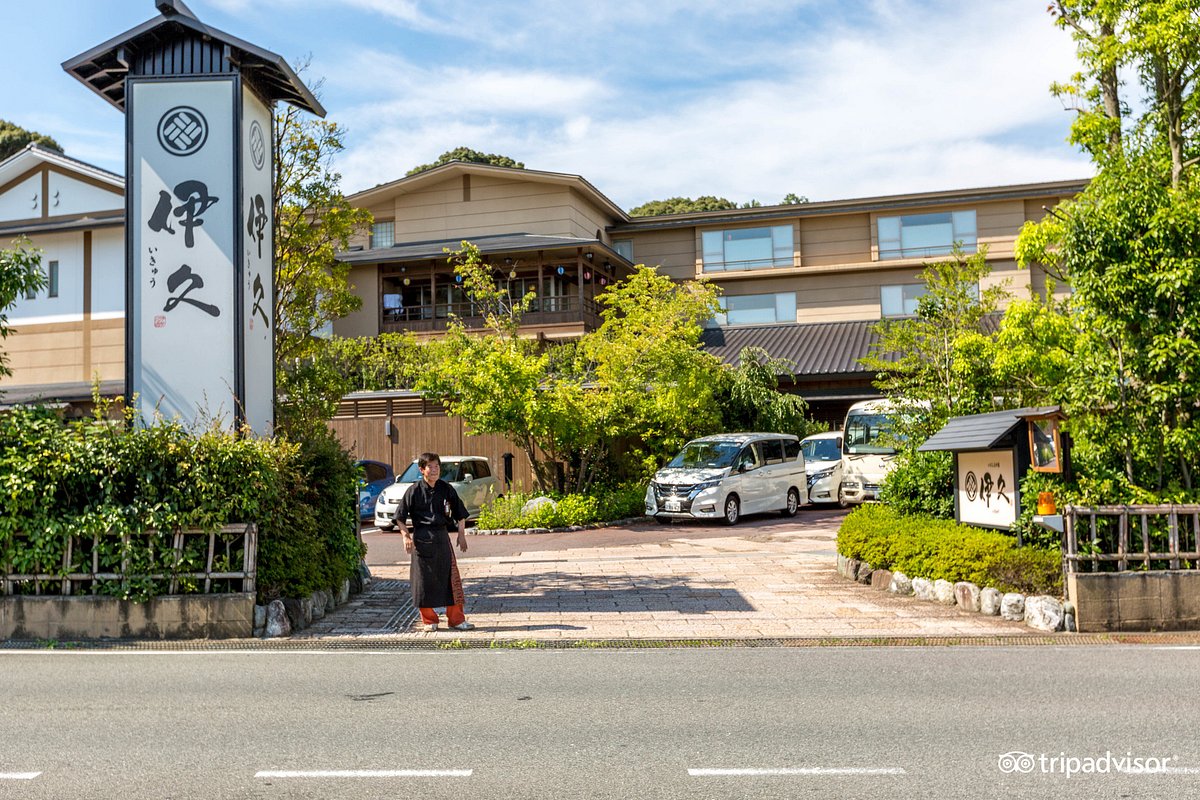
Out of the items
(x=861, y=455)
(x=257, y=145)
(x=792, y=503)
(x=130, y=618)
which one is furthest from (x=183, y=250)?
(x=861, y=455)

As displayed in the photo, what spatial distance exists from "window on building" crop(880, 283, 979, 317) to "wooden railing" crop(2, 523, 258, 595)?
29.4 m

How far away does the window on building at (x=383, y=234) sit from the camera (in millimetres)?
36750

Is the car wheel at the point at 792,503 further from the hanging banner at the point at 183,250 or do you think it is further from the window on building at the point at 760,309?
the hanging banner at the point at 183,250

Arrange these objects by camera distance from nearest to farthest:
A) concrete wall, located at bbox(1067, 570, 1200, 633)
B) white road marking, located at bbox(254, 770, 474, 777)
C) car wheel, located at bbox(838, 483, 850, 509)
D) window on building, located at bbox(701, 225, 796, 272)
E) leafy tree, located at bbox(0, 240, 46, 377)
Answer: white road marking, located at bbox(254, 770, 474, 777) → concrete wall, located at bbox(1067, 570, 1200, 633) → leafy tree, located at bbox(0, 240, 46, 377) → car wheel, located at bbox(838, 483, 850, 509) → window on building, located at bbox(701, 225, 796, 272)

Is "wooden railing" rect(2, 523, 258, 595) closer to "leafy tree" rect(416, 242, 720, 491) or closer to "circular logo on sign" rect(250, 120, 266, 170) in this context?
"circular logo on sign" rect(250, 120, 266, 170)

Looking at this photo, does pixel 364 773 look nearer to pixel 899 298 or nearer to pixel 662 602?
pixel 662 602

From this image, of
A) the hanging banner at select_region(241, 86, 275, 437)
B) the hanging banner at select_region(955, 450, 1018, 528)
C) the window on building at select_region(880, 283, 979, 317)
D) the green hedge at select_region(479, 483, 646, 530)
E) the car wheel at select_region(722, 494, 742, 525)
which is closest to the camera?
the hanging banner at select_region(955, 450, 1018, 528)

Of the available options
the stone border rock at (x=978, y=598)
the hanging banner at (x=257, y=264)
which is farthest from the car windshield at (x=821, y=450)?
the hanging banner at (x=257, y=264)

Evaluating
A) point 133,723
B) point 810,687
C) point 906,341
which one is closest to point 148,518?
point 133,723

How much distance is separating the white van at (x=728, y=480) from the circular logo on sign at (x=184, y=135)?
42.2ft

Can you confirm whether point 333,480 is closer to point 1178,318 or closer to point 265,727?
point 265,727

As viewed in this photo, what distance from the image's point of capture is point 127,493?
1022 centimetres

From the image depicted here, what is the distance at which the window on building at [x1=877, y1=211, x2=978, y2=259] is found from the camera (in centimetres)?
3553

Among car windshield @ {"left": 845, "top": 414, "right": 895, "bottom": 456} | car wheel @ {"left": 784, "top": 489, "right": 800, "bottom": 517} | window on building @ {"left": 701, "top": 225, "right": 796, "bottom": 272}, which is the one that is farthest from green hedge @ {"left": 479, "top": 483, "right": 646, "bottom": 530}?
window on building @ {"left": 701, "top": 225, "right": 796, "bottom": 272}
